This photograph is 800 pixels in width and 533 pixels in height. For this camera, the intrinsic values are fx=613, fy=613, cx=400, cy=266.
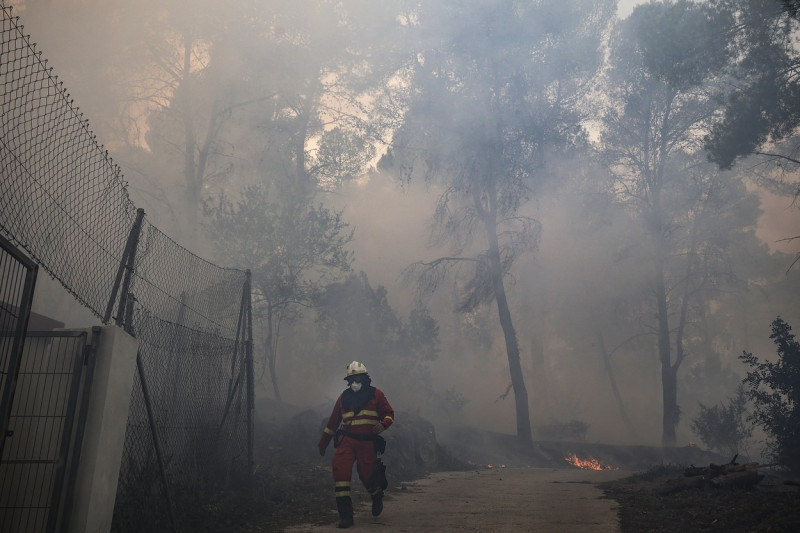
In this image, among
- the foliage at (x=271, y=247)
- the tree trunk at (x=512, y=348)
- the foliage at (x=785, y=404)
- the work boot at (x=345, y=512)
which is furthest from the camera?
the tree trunk at (x=512, y=348)

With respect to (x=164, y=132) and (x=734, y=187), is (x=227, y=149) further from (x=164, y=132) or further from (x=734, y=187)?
(x=734, y=187)

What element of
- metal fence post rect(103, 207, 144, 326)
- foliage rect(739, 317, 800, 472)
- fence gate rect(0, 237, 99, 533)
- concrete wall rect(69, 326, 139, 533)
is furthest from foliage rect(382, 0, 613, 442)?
fence gate rect(0, 237, 99, 533)

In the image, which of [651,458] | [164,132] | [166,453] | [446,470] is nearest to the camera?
[166,453]

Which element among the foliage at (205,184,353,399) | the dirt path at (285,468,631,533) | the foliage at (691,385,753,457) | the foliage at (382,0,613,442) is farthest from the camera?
the foliage at (382,0,613,442)

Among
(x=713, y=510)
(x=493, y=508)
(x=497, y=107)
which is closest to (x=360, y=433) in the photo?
(x=493, y=508)

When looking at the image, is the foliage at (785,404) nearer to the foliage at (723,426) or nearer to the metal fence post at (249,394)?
the foliage at (723,426)

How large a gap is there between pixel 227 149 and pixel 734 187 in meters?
23.0

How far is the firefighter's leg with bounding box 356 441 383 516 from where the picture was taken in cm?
707

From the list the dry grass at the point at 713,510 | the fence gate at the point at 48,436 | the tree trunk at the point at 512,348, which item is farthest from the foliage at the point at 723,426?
the fence gate at the point at 48,436

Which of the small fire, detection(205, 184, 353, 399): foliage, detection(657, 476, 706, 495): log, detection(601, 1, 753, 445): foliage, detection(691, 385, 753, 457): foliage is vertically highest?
detection(601, 1, 753, 445): foliage

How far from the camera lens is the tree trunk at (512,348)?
20016 millimetres

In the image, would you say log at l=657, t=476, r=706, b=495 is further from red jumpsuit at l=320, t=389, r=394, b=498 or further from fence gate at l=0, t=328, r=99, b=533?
fence gate at l=0, t=328, r=99, b=533

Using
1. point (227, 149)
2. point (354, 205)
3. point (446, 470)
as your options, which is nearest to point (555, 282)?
point (354, 205)

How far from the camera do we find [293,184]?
24.7m
